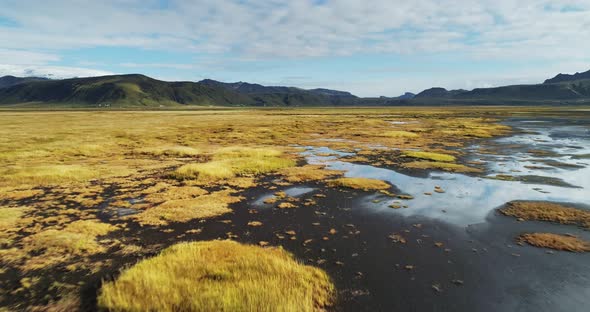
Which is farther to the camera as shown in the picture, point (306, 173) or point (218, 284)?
point (306, 173)

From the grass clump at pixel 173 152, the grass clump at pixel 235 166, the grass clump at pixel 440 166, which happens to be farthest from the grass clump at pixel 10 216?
the grass clump at pixel 440 166

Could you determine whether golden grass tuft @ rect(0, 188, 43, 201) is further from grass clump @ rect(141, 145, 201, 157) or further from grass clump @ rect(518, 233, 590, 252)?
grass clump @ rect(518, 233, 590, 252)

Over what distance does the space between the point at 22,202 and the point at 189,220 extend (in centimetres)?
1204

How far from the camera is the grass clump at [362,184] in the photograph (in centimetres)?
2428

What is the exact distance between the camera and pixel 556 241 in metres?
14.8

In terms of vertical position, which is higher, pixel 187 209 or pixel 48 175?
pixel 48 175

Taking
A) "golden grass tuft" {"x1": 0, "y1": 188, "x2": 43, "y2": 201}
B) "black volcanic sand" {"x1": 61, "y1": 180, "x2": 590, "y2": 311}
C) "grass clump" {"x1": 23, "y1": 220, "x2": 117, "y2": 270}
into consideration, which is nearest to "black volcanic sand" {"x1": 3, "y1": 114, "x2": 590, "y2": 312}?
"black volcanic sand" {"x1": 61, "y1": 180, "x2": 590, "y2": 311}

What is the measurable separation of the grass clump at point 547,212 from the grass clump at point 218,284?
13.8 m

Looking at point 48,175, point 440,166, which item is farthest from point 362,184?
point 48,175

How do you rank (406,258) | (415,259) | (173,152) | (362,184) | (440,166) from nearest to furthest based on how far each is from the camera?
(415,259)
(406,258)
(362,184)
(440,166)
(173,152)

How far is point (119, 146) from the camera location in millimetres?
47438

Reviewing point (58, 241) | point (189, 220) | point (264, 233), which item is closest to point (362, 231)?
point (264, 233)

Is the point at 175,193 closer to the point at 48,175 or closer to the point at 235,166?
the point at 235,166

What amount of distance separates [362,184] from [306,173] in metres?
6.01
